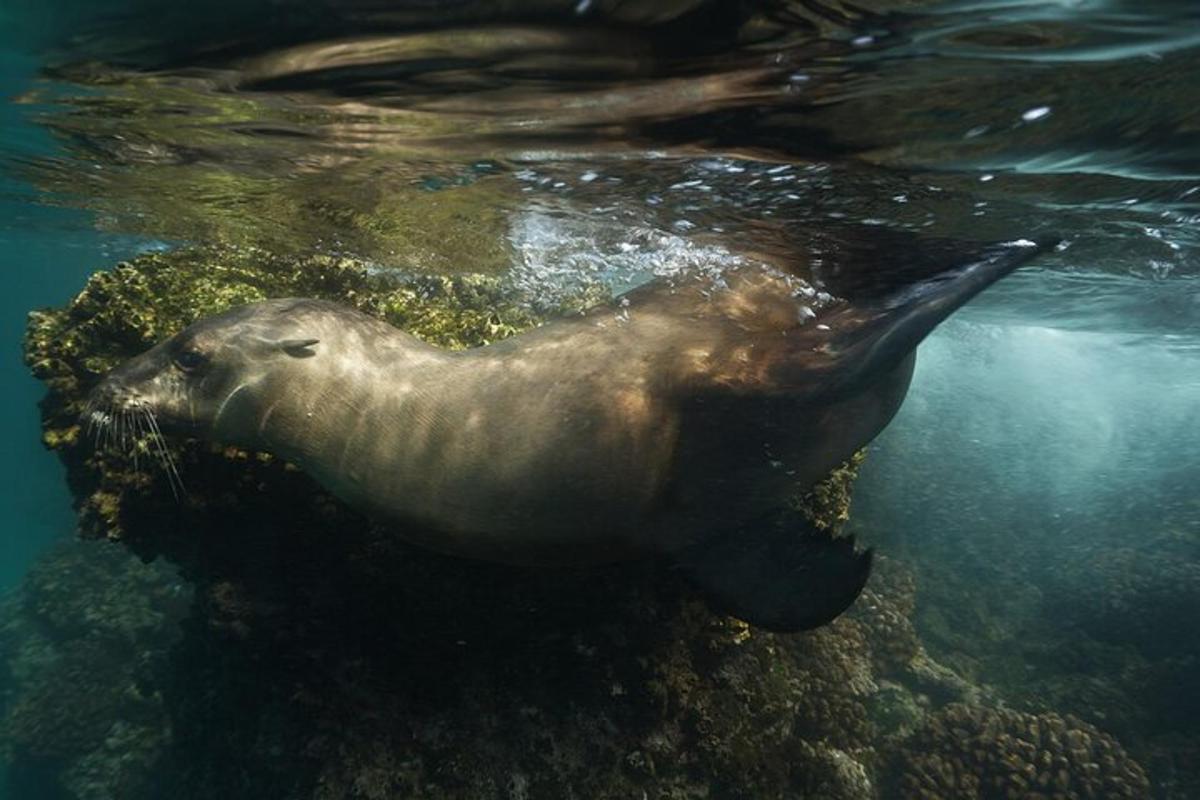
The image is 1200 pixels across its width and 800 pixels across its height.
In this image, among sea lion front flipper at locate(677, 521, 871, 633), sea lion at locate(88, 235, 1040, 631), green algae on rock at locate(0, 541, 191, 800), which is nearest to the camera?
sea lion at locate(88, 235, 1040, 631)

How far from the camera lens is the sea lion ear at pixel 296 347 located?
14.0 feet

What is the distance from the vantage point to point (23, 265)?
36844 mm

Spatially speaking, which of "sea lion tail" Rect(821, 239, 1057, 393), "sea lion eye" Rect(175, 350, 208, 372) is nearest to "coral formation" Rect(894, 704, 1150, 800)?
"sea lion tail" Rect(821, 239, 1057, 393)

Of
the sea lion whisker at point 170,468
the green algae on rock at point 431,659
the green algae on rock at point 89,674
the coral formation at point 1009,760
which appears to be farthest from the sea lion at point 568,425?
the green algae on rock at point 89,674

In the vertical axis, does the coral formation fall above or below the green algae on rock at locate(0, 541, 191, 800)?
above

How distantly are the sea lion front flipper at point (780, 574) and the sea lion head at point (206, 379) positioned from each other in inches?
111

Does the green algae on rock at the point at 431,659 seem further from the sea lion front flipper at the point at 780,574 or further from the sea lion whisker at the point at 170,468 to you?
the sea lion front flipper at the point at 780,574

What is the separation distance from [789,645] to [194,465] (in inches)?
206

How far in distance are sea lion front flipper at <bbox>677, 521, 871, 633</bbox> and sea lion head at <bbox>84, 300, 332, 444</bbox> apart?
9.24 ft

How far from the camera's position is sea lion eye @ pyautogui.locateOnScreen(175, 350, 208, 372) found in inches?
168

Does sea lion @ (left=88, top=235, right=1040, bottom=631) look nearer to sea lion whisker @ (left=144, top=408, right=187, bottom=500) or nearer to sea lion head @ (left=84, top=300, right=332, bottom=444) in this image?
sea lion head @ (left=84, top=300, right=332, bottom=444)

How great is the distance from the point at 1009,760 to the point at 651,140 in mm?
8459

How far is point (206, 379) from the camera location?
4285 mm

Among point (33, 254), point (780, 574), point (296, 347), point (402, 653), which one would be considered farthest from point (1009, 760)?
point (33, 254)
